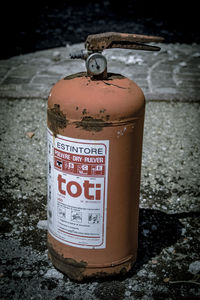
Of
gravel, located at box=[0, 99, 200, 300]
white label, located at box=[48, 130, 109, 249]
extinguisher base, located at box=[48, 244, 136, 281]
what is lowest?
gravel, located at box=[0, 99, 200, 300]

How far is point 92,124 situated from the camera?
187 cm

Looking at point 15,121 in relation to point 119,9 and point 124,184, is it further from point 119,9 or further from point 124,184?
point 119,9

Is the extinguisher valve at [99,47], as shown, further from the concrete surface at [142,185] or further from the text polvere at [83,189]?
the concrete surface at [142,185]

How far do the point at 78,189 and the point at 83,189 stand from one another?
0.09 ft

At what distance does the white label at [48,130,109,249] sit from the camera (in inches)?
75.3

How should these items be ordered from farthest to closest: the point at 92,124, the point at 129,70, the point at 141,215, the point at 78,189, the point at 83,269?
the point at 129,70 → the point at 141,215 → the point at 83,269 → the point at 78,189 → the point at 92,124

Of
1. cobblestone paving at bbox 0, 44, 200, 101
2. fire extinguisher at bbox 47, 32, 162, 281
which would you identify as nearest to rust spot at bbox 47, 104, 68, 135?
fire extinguisher at bbox 47, 32, 162, 281

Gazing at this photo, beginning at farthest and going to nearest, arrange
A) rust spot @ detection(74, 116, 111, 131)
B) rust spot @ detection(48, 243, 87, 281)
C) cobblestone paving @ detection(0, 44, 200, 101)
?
1. cobblestone paving @ detection(0, 44, 200, 101)
2. rust spot @ detection(48, 243, 87, 281)
3. rust spot @ detection(74, 116, 111, 131)

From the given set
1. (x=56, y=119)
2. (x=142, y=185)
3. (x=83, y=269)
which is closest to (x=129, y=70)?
(x=142, y=185)

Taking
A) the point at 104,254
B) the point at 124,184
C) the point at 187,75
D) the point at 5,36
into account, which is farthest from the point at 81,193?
the point at 5,36

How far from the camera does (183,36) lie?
7.20 meters

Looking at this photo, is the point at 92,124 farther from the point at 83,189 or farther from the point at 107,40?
the point at 107,40

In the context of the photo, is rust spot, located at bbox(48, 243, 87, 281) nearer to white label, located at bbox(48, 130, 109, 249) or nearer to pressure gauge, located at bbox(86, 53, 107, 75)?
white label, located at bbox(48, 130, 109, 249)

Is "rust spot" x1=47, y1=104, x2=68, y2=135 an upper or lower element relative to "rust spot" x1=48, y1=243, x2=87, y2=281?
upper
